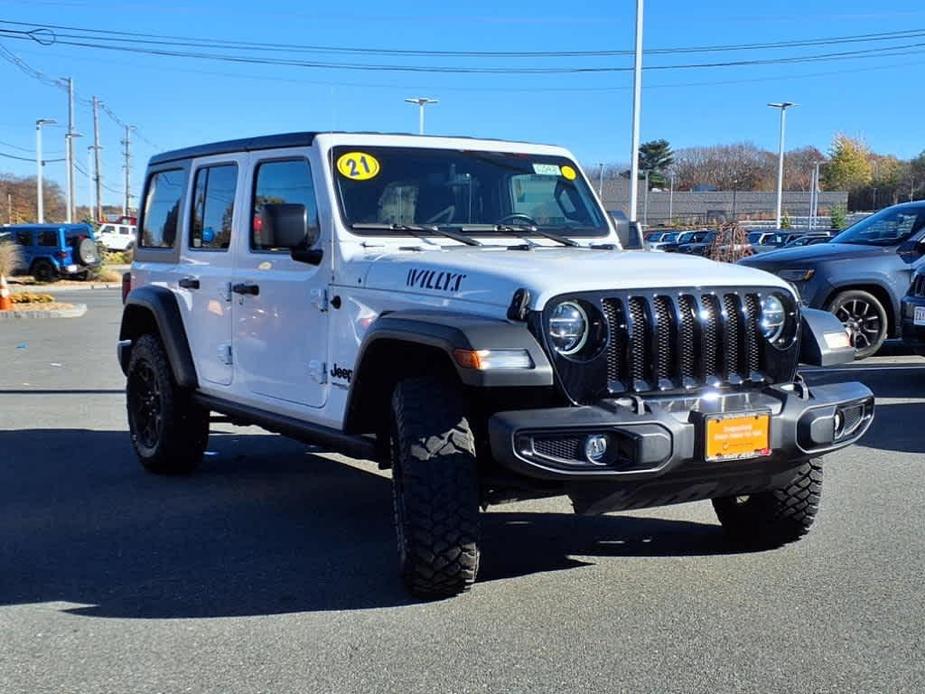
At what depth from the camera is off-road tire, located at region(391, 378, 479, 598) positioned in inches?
165

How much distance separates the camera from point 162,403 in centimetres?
672

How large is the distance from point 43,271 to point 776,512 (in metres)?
30.2

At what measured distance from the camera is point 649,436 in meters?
3.98

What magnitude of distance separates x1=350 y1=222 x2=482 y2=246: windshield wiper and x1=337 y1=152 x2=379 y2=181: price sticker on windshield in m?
0.30

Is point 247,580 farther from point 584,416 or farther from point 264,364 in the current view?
point 584,416

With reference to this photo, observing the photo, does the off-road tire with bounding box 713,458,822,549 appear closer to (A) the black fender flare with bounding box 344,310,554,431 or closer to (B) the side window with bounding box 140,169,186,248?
(A) the black fender flare with bounding box 344,310,554,431

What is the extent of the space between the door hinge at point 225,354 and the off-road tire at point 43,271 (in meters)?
27.5

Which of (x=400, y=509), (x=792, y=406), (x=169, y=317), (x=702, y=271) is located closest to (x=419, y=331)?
(x=400, y=509)

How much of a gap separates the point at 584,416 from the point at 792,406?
94cm

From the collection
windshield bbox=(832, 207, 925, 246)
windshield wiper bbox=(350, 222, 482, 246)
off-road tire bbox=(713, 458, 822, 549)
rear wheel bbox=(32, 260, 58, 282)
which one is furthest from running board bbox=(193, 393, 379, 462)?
rear wheel bbox=(32, 260, 58, 282)

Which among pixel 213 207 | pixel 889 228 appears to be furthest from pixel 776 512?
pixel 889 228

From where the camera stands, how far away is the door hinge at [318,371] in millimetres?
5277

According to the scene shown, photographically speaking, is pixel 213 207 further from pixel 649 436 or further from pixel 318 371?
pixel 649 436

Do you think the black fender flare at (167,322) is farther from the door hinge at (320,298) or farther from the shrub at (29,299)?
the shrub at (29,299)
